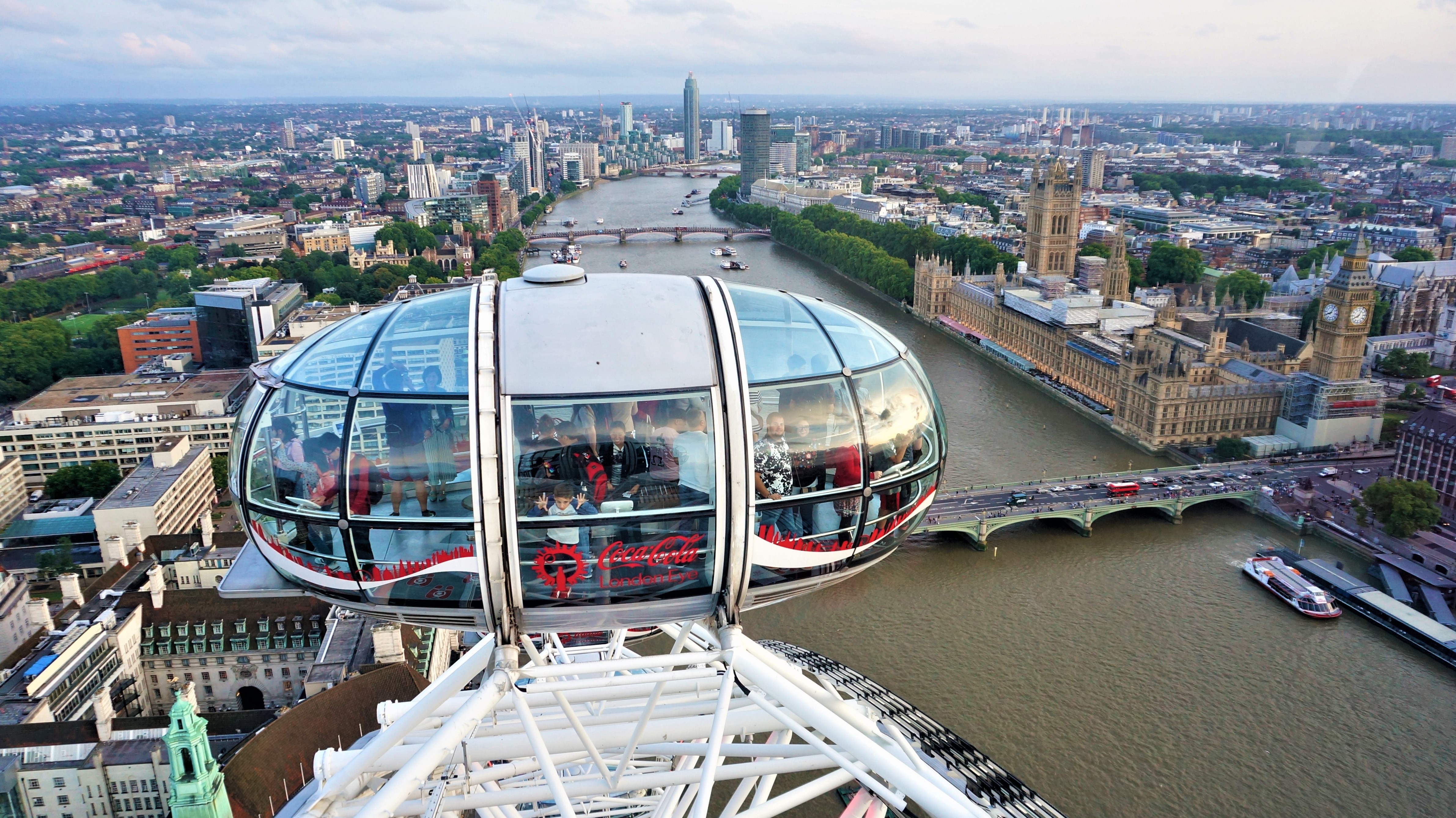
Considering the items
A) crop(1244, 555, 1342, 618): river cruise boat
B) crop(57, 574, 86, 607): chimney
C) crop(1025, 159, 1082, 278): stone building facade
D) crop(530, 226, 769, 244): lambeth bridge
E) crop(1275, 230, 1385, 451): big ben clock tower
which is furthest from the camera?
crop(530, 226, 769, 244): lambeth bridge

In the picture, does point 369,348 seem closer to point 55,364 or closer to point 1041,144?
point 55,364

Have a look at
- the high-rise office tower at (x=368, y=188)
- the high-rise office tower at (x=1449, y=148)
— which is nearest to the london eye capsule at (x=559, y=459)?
the high-rise office tower at (x=368, y=188)

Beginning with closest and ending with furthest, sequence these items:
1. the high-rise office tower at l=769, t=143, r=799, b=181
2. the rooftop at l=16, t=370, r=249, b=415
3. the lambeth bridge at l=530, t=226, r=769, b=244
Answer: the rooftop at l=16, t=370, r=249, b=415
the lambeth bridge at l=530, t=226, r=769, b=244
the high-rise office tower at l=769, t=143, r=799, b=181

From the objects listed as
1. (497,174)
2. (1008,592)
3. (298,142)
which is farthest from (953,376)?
(298,142)

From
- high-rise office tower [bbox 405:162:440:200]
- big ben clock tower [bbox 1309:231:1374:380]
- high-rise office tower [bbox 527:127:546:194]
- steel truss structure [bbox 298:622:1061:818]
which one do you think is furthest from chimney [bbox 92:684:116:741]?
high-rise office tower [bbox 527:127:546:194]

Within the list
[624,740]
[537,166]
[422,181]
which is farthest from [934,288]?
[537,166]

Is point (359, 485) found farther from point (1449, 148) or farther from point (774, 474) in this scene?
point (1449, 148)

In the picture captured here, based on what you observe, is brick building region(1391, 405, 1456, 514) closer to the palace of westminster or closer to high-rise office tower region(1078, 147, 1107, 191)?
the palace of westminster
